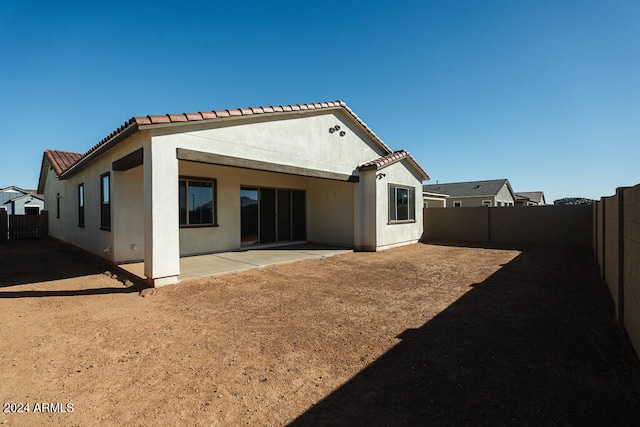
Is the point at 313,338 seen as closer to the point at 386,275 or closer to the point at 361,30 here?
the point at 386,275

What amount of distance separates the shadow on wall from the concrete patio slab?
5.09 meters

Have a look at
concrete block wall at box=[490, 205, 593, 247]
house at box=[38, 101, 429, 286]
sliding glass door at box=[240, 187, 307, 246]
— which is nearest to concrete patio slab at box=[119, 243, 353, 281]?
house at box=[38, 101, 429, 286]

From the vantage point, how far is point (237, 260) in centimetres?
861

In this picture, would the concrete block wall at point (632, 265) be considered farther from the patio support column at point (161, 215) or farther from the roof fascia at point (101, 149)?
the roof fascia at point (101, 149)

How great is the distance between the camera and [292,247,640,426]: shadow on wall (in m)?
2.23

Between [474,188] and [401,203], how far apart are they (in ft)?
72.4

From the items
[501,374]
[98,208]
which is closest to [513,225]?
[501,374]

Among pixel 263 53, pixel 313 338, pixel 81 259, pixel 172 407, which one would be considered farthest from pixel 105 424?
pixel 263 53

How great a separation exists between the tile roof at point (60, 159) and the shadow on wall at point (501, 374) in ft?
51.3

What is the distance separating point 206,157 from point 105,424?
5479mm

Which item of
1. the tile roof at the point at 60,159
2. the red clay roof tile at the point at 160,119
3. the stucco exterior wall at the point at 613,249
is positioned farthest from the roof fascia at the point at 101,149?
the stucco exterior wall at the point at 613,249

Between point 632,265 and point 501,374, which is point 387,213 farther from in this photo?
point 501,374

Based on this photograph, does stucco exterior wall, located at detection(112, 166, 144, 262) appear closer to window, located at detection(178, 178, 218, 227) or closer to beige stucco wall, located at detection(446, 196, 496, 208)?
window, located at detection(178, 178, 218, 227)

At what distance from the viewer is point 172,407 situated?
2385mm
